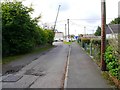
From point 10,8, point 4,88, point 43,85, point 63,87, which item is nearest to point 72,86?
point 63,87

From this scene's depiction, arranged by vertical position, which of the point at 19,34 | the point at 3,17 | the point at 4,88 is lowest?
the point at 4,88

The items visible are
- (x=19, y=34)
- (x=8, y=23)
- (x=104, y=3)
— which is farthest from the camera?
(x=19, y=34)

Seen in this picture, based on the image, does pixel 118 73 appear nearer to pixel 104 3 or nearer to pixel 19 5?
pixel 104 3

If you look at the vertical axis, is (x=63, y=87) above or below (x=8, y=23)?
below

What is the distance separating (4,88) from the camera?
9734 millimetres

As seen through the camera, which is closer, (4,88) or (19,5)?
(4,88)

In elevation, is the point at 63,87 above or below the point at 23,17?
below

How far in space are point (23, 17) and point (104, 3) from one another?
15.8 metres

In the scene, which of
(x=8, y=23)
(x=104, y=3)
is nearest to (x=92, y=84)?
(x=104, y=3)

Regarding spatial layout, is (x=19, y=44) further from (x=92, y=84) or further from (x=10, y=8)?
(x=92, y=84)

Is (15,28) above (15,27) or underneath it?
underneath

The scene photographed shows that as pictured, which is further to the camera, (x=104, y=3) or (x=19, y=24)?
(x=19, y=24)

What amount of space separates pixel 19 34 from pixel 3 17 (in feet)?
9.10

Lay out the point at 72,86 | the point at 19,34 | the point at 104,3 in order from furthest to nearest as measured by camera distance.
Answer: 1. the point at 19,34
2. the point at 104,3
3. the point at 72,86
